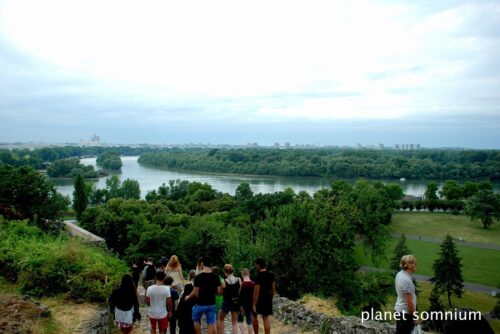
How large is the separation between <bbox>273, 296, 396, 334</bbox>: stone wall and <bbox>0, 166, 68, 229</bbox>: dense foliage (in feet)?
43.5

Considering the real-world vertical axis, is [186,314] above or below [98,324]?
above

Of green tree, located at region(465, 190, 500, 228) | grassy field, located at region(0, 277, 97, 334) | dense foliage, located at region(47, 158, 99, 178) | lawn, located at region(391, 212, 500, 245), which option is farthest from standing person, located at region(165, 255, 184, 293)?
dense foliage, located at region(47, 158, 99, 178)

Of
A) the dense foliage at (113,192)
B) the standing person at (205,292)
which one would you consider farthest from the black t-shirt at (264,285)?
the dense foliage at (113,192)

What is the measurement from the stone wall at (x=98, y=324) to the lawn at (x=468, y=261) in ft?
69.7

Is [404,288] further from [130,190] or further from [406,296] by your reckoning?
[130,190]

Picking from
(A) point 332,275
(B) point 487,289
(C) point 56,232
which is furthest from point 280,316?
(B) point 487,289

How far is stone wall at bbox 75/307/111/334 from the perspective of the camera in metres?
6.39

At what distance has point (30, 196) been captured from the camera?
18438 mm

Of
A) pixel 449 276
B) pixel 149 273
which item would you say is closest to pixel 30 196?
pixel 149 273

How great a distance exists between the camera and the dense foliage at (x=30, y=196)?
18031 mm

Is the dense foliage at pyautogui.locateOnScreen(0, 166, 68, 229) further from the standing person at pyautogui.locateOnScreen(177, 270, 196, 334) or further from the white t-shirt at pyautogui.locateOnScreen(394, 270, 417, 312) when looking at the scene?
the white t-shirt at pyautogui.locateOnScreen(394, 270, 417, 312)

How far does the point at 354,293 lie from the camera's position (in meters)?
13.4

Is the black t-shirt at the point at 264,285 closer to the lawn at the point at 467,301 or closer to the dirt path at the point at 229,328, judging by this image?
the dirt path at the point at 229,328

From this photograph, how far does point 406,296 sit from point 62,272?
6394 mm
